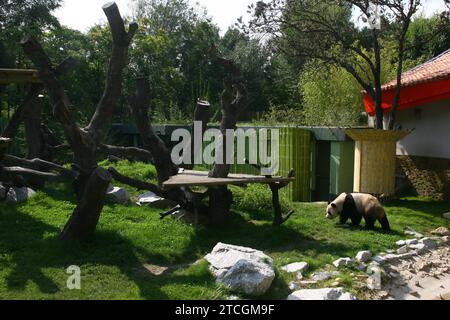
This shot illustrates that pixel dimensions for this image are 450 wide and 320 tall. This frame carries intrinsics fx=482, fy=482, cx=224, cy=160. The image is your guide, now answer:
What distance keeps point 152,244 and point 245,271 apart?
202 cm

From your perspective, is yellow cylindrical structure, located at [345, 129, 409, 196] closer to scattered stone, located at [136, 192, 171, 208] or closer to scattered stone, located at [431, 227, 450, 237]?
scattered stone, located at [431, 227, 450, 237]

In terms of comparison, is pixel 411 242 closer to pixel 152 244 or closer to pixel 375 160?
pixel 375 160

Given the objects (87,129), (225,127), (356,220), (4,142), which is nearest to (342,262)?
(356,220)

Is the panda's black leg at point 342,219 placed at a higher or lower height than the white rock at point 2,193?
lower

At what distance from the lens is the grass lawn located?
17.7 ft

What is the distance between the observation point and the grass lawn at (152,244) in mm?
5383

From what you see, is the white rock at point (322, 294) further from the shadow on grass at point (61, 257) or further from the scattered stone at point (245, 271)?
the shadow on grass at point (61, 257)

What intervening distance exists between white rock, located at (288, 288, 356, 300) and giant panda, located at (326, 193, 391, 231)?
2982 millimetres

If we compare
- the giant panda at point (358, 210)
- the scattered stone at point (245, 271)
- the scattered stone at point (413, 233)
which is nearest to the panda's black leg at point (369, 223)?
the giant panda at point (358, 210)

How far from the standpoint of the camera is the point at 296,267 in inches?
241

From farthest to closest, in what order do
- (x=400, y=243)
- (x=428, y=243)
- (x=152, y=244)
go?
(x=428, y=243), (x=400, y=243), (x=152, y=244)

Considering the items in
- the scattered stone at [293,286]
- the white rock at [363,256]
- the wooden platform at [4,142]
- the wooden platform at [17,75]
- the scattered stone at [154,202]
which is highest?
the wooden platform at [17,75]

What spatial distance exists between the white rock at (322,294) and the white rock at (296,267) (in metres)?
0.62
